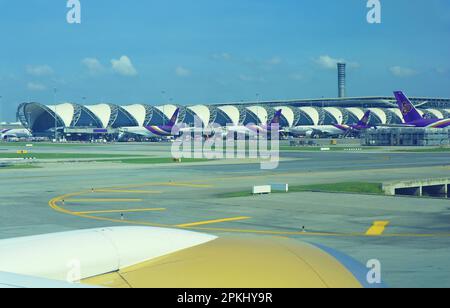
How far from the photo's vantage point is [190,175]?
156 feet

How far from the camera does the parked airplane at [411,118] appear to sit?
12506 cm

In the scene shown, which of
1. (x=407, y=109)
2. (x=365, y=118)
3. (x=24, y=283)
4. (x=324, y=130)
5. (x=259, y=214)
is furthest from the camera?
(x=324, y=130)

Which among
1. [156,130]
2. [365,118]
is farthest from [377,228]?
[156,130]

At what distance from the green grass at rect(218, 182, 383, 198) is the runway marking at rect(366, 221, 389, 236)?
449 inches

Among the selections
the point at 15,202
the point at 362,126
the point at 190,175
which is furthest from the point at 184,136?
the point at 15,202

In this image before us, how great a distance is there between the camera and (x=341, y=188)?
1384 inches

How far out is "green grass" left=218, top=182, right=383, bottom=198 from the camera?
32.9m

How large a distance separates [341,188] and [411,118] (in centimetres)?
9892

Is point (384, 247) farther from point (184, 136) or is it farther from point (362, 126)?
point (362, 126)

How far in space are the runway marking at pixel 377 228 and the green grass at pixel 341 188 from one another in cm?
1141

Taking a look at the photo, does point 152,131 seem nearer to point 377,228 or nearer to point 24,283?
point 377,228

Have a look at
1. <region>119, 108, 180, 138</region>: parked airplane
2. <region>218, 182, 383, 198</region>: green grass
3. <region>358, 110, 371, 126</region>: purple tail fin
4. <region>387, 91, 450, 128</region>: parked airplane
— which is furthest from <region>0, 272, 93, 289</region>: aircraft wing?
<region>358, 110, 371, 126</region>: purple tail fin

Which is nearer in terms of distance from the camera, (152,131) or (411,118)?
(411,118)
